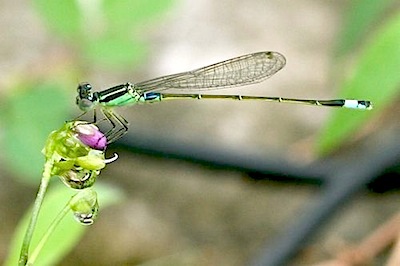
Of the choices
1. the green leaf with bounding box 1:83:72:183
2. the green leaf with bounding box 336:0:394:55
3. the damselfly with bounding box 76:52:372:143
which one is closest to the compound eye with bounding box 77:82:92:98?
the damselfly with bounding box 76:52:372:143

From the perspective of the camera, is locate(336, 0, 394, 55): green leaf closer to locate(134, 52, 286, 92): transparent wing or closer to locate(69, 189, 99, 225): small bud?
locate(134, 52, 286, 92): transparent wing

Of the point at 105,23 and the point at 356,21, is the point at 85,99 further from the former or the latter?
the point at 356,21

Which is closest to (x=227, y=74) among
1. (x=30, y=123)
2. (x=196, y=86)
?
(x=196, y=86)

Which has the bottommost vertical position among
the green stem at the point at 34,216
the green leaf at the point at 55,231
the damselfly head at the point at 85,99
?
the green stem at the point at 34,216

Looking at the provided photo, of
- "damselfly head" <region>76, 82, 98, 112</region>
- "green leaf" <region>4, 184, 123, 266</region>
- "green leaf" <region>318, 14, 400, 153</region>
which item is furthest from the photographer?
"damselfly head" <region>76, 82, 98, 112</region>

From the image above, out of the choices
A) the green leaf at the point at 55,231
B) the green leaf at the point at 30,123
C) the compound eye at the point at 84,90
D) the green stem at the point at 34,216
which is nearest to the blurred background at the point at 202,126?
the green leaf at the point at 30,123

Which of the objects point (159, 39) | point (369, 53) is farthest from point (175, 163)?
point (369, 53)

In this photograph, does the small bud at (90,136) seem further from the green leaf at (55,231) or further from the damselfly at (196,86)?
the damselfly at (196,86)

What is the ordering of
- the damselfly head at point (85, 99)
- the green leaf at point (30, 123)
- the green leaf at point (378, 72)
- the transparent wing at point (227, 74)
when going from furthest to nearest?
the transparent wing at point (227, 74), the green leaf at point (30, 123), the damselfly head at point (85, 99), the green leaf at point (378, 72)
